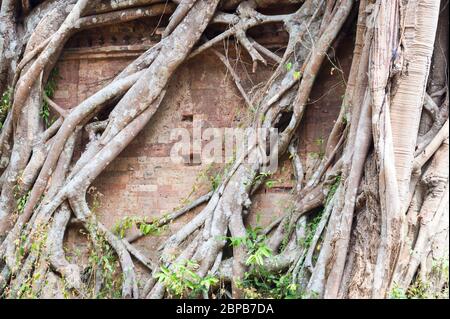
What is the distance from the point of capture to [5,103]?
6816 mm

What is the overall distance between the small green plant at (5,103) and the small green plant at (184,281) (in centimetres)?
231

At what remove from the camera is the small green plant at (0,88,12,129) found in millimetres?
6762

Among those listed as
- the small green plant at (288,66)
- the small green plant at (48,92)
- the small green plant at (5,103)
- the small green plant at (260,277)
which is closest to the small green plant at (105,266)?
the small green plant at (260,277)

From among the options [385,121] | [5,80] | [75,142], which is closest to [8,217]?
[75,142]

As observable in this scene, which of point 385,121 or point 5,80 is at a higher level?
point 5,80

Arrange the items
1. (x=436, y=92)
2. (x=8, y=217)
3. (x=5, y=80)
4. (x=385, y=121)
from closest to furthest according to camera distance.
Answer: (x=385, y=121) < (x=436, y=92) < (x=8, y=217) < (x=5, y=80)

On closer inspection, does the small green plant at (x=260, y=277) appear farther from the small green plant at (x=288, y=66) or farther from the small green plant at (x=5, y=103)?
the small green plant at (x=5, y=103)

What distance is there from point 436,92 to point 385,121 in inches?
29.4

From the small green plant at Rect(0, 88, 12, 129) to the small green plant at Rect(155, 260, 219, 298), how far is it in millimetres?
2312

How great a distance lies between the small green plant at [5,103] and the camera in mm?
6762

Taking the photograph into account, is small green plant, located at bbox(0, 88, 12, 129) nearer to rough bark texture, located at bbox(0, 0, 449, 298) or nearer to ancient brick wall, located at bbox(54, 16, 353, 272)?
rough bark texture, located at bbox(0, 0, 449, 298)

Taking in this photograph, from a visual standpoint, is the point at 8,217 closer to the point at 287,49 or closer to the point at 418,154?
the point at 287,49

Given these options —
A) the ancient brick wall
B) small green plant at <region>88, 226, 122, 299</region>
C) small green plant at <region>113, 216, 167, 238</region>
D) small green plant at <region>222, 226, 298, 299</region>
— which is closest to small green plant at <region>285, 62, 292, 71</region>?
the ancient brick wall

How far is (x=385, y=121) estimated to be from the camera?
484 cm
